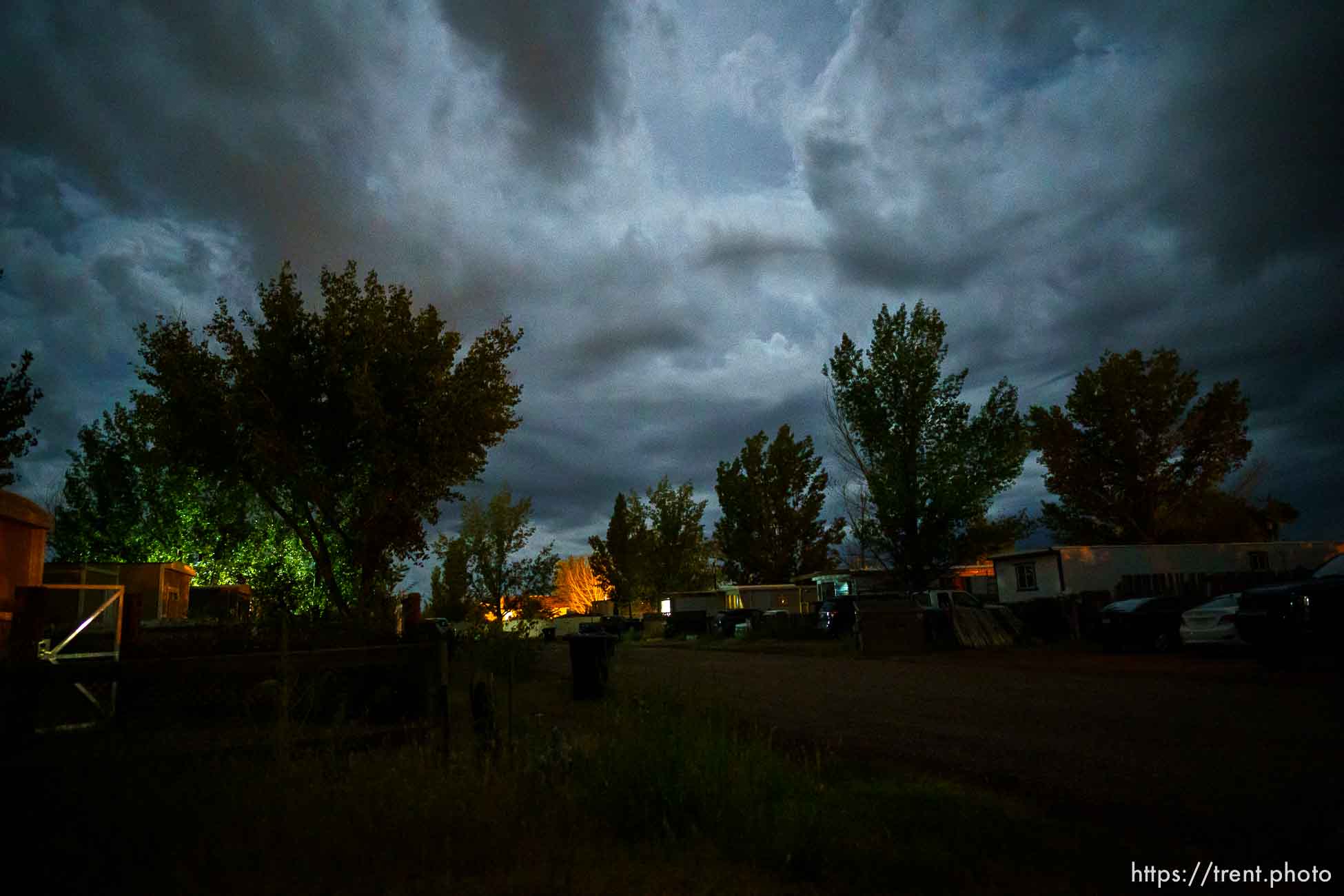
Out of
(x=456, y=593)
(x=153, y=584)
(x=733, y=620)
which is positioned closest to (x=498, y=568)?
(x=456, y=593)

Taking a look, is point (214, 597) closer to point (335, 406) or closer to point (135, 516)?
point (135, 516)

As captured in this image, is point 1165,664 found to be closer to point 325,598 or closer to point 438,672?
point 438,672

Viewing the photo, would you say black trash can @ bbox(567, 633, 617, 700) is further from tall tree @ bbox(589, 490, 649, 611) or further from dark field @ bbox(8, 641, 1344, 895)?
tall tree @ bbox(589, 490, 649, 611)

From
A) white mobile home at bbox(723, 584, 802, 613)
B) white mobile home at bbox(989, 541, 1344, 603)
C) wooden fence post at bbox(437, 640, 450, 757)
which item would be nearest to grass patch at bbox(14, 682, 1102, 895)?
wooden fence post at bbox(437, 640, 450, 757)

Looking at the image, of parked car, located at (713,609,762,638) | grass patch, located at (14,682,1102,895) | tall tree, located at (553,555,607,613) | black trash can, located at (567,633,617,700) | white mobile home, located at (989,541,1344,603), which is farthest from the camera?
tall tree, located at (553,555,607,613)

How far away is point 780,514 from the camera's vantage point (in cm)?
6138

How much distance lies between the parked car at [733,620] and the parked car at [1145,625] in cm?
2112

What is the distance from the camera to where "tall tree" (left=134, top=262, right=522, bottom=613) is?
A: 56.5 ft

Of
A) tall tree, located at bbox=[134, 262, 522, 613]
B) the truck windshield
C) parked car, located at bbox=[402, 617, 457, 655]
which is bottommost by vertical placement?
parked car, located at bbox=[402, 617, 457, 655]

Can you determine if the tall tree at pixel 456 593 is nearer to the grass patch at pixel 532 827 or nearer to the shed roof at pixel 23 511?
the shed roof at pixel 23 511

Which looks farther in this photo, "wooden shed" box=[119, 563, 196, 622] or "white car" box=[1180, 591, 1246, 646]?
"wooden shed" box=[119, 563, 196, 622]

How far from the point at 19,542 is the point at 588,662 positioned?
469 inches

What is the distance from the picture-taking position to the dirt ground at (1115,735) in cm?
522

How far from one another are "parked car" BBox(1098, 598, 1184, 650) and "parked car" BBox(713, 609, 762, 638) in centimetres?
2112
